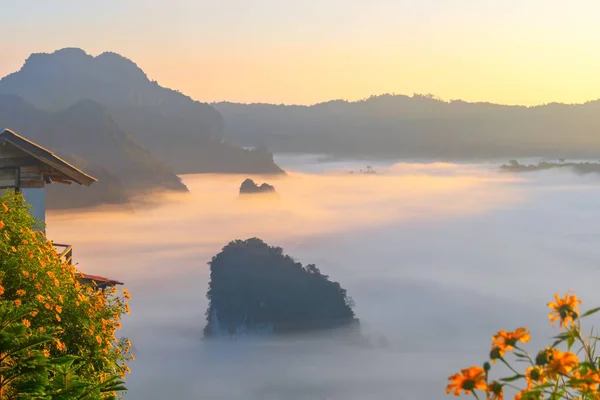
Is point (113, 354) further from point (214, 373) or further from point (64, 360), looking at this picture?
point (214, 373)

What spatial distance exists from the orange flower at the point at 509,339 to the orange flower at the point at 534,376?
0.18 m

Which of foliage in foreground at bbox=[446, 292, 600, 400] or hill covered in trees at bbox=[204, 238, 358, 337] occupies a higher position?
foliage in foreground at bbox=[446, 292, 600, 400]

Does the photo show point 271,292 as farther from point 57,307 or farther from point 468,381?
point 468,381

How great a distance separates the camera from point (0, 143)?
2012cm

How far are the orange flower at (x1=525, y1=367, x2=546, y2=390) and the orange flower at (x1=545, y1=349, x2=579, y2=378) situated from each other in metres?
0.09

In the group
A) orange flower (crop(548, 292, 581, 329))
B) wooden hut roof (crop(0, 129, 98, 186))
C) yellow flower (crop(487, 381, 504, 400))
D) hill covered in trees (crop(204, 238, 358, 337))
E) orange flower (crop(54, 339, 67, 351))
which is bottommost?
hill covered in trees (crop(204, 238, 358, 337))

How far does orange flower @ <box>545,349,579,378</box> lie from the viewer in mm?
4387

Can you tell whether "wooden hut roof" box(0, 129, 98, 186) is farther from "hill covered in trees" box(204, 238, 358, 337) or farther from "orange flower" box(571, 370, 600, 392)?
"hill covered in trees" box(204, 238, 358, 337)

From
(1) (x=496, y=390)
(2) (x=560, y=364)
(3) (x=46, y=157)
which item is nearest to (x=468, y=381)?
(1) (x=496, y=390)

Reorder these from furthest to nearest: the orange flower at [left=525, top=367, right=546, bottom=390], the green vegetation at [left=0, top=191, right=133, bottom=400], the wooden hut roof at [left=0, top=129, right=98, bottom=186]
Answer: the wooden hut roof at [left=0, top=129, right=98, bottom=186]
the green vegetation at [left=0, top=191, right=133, bottom=400]
the orange flower at [left=525, top=367, right=546, bottom=390]

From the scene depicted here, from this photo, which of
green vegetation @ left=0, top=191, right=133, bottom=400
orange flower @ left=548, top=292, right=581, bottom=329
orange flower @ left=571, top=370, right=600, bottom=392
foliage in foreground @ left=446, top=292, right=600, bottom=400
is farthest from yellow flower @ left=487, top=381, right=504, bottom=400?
green vegetation @ left=0, top=191, right=133, bottom=400

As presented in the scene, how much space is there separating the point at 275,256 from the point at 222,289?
46.0 feet

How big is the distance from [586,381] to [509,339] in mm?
500

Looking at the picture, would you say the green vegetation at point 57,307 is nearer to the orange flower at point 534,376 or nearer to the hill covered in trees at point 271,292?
the orange flower at point 534,376
